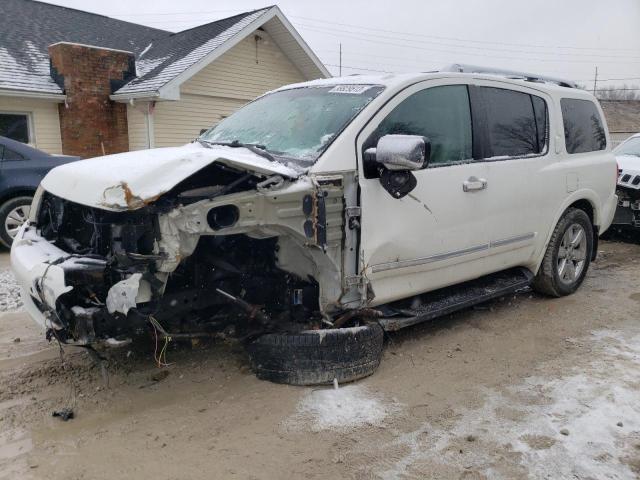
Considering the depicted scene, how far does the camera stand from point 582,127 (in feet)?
17.7

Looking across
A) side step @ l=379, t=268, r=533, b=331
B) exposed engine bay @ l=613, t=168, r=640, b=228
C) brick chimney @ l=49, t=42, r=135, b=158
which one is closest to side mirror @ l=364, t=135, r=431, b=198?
side step @ l=379, t=268, r=533, b=331

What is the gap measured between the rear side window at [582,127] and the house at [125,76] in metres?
9.79

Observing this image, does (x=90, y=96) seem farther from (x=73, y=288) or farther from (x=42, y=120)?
(x=73, y=288)

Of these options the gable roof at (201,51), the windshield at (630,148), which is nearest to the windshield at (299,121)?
the windshield at (630,148)

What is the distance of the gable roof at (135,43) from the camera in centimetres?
1298

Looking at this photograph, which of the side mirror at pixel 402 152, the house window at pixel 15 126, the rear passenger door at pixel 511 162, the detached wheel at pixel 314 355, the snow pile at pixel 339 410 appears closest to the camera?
the snow pile at pixel 339 410

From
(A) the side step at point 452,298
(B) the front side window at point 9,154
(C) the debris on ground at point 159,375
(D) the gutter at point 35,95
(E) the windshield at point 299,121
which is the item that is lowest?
(C) the debris on ground at point 159,375

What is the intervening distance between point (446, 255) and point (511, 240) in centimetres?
86

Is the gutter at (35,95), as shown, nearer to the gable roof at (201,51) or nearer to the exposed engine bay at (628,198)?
the gable roof at (201,51)

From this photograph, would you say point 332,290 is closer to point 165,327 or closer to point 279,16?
point 165,327

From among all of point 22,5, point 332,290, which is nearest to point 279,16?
point 22,5

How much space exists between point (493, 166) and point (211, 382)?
2642 mm

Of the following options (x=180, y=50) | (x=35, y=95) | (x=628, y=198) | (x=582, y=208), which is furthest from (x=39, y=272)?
(x=180, y=50)

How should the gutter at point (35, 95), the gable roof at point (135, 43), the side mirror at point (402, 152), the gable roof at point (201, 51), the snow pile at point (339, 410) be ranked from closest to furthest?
the snow pile at point (339, 410), the side mirror at point (402, 152), the gutter at point (35, 95), the gable roof at point (135, 43), the gable roof at point (201, 51)
